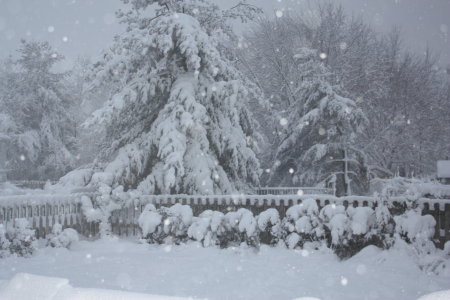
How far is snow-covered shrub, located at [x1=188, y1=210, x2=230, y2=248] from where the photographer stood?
9.33 meters

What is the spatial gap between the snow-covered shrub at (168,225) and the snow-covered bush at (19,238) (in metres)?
2.55

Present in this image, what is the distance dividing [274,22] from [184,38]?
666 inches

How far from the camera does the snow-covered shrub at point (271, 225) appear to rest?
9164 millimetres

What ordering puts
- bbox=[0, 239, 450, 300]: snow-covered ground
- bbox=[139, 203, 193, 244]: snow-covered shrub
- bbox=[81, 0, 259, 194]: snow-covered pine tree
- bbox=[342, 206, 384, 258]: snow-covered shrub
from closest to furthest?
bbox=[0, 239, 450, 300]: snow-covered ground → bbox=[342, 206, 384, 258]: snow-covered shrub → bbox=[139, 203, 193, 244]: snow-covered shrub → bbox=[81, 0, 259, 194]: snow-covered pine tree

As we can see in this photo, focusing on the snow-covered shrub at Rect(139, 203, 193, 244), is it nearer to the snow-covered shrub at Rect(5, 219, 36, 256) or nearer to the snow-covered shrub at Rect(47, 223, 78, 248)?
the snow-covered shrub at Rect(47, 223, 78, 248)

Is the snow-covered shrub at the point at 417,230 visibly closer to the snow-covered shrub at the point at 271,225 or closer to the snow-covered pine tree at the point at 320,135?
the snow-covered shrub at the point at 271,225

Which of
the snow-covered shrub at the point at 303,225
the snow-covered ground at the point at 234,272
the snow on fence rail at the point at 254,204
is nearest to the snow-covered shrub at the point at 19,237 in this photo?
the snow-covered ground at the point at 234,272

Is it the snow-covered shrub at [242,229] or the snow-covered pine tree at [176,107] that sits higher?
the snow-covered pine tree at [176,107]

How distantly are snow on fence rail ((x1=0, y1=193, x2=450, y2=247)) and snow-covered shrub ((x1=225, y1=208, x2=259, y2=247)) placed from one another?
143 centimetres

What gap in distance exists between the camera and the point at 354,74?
2445 cm

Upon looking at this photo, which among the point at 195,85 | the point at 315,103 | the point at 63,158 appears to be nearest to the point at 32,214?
the point at 195,85

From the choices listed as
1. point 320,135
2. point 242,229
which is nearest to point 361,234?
point 242,229

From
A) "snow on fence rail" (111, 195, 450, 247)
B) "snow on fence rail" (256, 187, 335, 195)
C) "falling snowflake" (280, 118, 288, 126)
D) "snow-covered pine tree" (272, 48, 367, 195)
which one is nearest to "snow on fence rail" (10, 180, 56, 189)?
"snow on fence rail" (256, 187, 335, 195)

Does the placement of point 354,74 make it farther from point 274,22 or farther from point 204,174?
point 204,174
